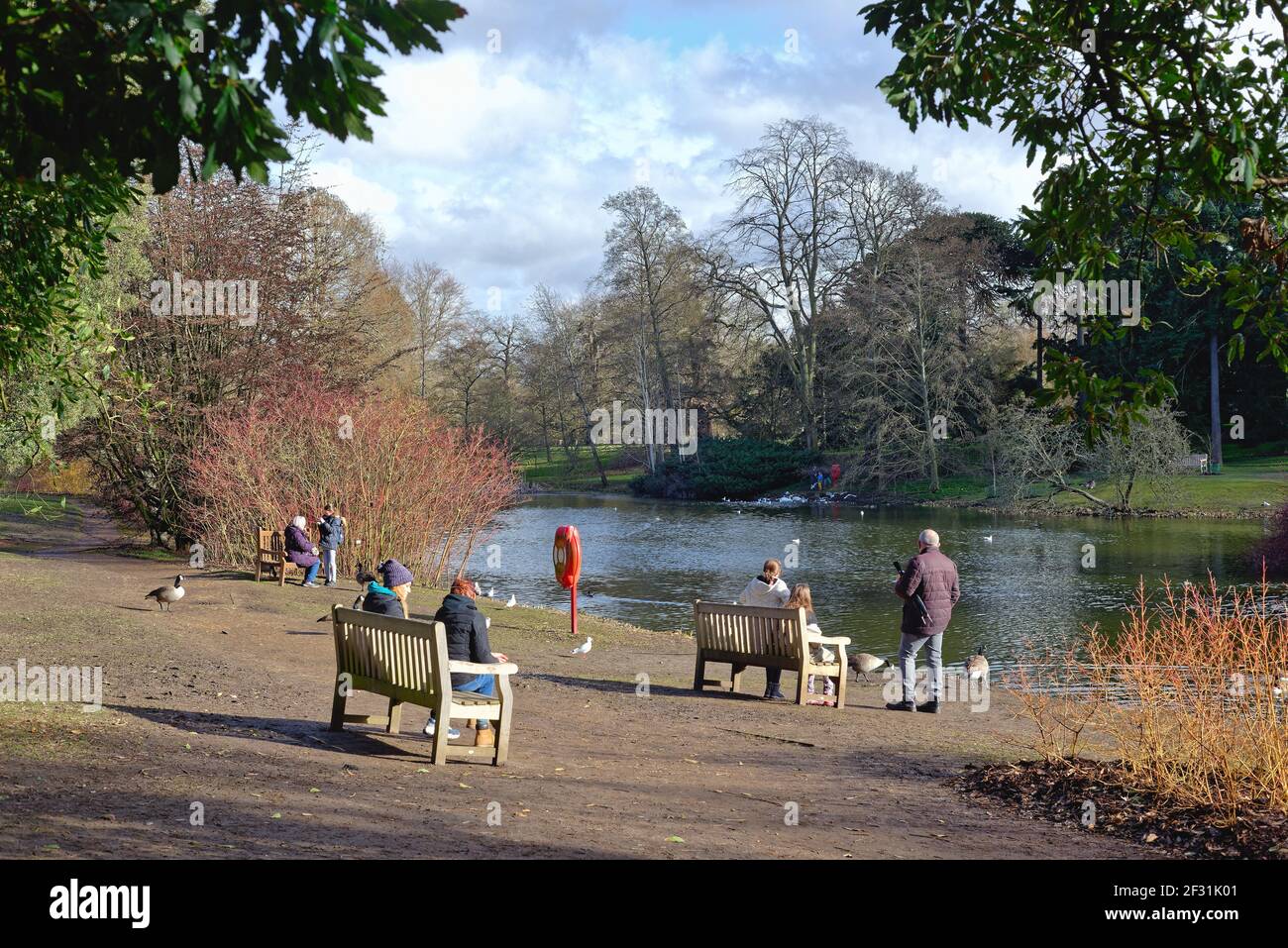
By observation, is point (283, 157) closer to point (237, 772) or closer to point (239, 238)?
point (237, 772)

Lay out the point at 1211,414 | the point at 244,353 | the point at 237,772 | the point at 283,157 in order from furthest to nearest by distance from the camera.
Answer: the point at 1211,414 < the point at 244,353 < the point at 237,772 < the point at 283,157

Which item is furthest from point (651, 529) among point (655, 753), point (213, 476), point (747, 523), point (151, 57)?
point (151, 57)

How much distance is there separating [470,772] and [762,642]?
475 cm

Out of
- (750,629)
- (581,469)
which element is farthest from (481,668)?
(581,469)

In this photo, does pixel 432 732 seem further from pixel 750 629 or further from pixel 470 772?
pixel 750 629

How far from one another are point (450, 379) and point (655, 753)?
214 ft

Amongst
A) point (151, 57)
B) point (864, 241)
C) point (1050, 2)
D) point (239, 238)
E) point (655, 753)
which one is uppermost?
point (864, 241)

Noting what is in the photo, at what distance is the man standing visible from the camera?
11.7 metres

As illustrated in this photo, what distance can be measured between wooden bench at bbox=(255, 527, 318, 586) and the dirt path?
6.50 m

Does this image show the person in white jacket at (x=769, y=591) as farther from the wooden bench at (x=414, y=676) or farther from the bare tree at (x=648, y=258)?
the bare tree at (x=648, y=258)

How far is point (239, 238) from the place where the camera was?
29.1 m

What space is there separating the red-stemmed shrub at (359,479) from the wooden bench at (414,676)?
13.9m

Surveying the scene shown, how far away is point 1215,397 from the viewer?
5619cm

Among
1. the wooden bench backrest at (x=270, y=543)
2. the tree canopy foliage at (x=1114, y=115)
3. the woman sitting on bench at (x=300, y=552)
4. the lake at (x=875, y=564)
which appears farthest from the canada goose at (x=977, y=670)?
the wooden bench backrest at (x=270, y=543)
